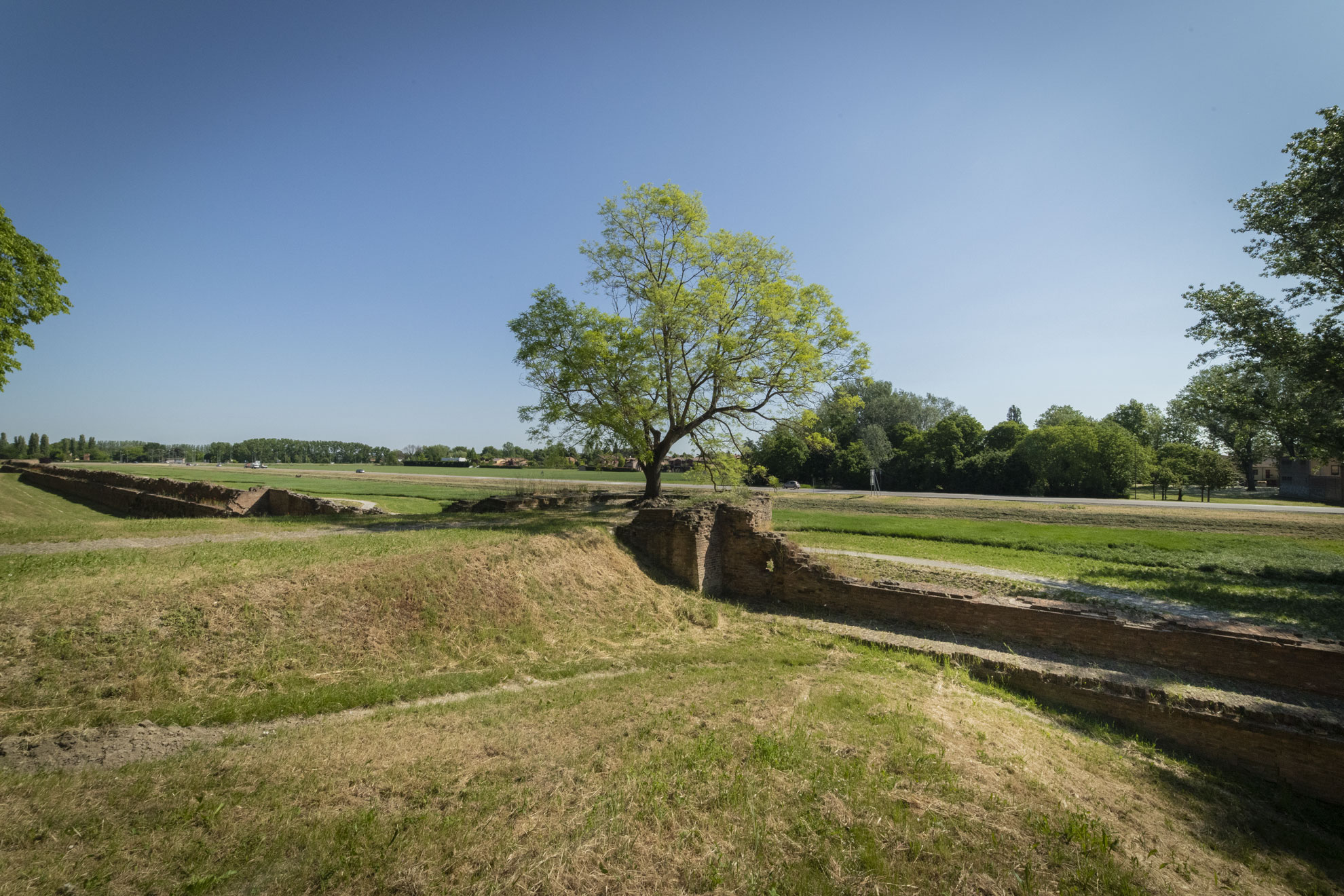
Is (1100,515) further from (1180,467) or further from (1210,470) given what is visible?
(1180,467)

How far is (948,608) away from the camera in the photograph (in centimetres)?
1161

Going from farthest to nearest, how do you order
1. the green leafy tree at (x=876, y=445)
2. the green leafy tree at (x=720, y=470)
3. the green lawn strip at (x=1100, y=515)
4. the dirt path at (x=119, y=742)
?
the green leafy tree at (x=876, y=445) < the green lawn strip at (x=1100, y=515) < the green leafy tree at (x=720, y=470) < the dirt path at (x=119, y=742)

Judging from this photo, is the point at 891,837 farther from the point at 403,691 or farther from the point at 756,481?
the point at 756,481

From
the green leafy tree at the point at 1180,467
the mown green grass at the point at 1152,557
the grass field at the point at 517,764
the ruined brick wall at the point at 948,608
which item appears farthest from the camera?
the green leafy tree at the point at 1180,467

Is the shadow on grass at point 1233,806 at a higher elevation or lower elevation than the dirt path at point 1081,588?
lower

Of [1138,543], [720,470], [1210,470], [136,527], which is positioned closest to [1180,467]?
[1210,470]

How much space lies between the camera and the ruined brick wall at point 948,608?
902 cm

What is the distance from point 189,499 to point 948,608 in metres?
30.6

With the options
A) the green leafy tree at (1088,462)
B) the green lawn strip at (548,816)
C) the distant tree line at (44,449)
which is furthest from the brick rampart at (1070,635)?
the distant tree line at (44,449)

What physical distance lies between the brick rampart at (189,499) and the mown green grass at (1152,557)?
2153 cm

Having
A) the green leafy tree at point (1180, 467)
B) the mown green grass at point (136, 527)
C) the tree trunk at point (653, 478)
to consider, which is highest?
the green leafy tree at point (1180, 467)

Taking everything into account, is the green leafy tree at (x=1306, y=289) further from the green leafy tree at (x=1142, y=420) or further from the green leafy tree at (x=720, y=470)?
the green leafy tree at (x=1142, y=420)

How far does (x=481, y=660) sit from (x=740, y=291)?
13575 mm

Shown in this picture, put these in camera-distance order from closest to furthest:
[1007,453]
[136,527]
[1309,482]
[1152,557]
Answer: [136,527] < [1152,557] < [1309,482] < [1007,453]
